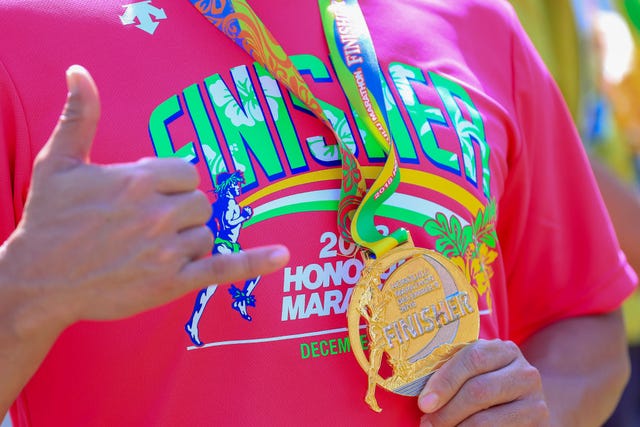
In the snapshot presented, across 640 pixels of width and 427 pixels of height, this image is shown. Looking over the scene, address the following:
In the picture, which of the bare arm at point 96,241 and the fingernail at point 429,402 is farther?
the fingernail at point 429,402

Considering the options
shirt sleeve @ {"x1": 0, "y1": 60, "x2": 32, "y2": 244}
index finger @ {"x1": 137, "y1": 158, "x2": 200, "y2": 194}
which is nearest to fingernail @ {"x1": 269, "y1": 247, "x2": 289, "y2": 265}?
index finger @ {"x1": 137, "y1": 158, "x2": 200, "y2": 194}

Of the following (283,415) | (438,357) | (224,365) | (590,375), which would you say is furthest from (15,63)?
(590,375)

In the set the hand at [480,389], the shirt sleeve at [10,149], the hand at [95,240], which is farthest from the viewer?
the hand at [480,389]

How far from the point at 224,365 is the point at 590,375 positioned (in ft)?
2.67

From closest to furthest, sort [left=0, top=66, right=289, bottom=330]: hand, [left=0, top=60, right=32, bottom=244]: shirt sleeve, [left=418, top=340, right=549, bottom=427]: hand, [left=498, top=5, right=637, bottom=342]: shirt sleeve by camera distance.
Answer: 1. [left=0, top=66, right=289, bottom=330]: hand
2. [left=0, top=60, right=32, bottom=244]: shirt sleeve
3. [left=418, top=340, right=549, bottom=427]: hand
4. [left=498, top=5, right=637, bottom=342]: shirt sleeve

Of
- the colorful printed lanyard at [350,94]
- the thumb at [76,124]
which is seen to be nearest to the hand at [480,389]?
the colorful printed lanyard at [350,94]

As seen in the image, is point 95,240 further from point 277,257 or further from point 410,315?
point 410,315

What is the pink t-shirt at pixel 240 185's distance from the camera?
4.32 feet

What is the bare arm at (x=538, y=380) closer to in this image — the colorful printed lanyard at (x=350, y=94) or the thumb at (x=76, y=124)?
the colorful printed lanyard at (x=350, y=94)

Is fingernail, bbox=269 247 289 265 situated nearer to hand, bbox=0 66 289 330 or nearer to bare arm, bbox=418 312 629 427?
hand, bbox=0 66 289 330

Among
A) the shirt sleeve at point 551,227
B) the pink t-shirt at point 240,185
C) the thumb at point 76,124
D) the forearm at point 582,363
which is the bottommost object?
the forearm at point 582,363

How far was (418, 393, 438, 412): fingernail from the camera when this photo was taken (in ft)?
4.52

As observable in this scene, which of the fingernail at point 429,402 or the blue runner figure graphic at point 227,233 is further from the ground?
the blue runner figure graphic at point 227,233

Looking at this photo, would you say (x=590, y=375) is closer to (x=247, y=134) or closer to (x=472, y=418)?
(x=472, y=418)
